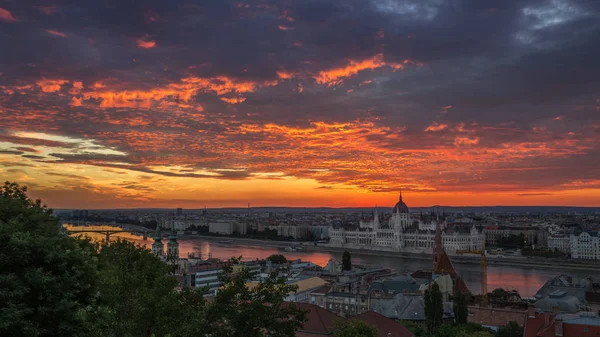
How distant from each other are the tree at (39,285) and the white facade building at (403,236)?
166 feet

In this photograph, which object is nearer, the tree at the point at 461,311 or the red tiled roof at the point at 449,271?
the tree at the point at 461,311

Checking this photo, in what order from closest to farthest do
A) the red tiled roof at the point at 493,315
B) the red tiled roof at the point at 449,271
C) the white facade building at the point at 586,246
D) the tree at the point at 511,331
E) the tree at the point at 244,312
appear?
the tree at the point at 244,312 < the tree at the point at 511,331 < the red tiled roof at the point at 493,315 < the red tiled roof at the point at 449,271 < the white facade building at the point at 586,246

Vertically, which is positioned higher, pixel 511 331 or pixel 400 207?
pixel 400 207

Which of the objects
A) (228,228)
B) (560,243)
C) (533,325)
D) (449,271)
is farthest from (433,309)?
(228,228)

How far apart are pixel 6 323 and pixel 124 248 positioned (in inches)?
143

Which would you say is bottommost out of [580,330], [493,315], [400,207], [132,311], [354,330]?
[493,315]

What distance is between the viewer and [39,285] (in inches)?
224

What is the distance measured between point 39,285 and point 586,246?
4784cm

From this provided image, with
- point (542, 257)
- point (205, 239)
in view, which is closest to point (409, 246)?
point (542, 257)

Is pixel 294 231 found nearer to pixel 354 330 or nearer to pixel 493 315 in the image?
pixel 493 315

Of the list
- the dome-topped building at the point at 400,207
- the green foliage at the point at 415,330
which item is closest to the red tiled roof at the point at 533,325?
the green foliage at the point at 415,330

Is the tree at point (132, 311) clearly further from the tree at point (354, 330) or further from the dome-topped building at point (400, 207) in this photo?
the dome-topped building at point (400, 207)

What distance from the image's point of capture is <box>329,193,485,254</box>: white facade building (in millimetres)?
55719

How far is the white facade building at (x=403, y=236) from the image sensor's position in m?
55.7
